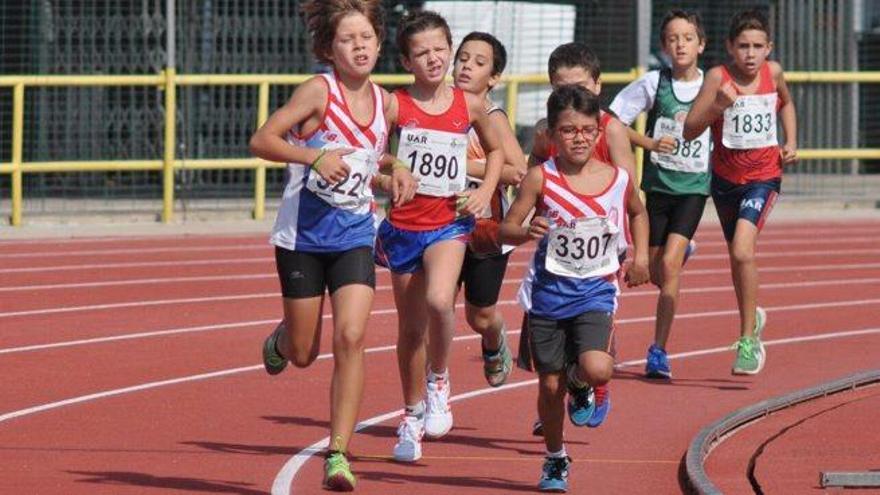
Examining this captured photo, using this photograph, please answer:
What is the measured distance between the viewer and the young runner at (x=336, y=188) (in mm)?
9047

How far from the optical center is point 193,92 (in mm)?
24562

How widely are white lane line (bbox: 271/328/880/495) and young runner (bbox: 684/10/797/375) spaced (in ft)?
3.05

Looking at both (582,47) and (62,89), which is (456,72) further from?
(62,89)

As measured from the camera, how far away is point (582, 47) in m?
10.9

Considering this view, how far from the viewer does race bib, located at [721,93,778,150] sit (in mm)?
12672

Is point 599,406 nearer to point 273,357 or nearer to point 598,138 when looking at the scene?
point 598,138

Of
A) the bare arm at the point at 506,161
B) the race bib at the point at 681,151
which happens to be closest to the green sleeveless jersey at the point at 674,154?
the race bib at the point at 681,151

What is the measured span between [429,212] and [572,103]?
1.21 meters

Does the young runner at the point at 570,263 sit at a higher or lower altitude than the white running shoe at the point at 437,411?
higher

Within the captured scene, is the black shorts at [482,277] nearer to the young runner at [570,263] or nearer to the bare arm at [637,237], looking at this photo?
the bare arm at [637,237]

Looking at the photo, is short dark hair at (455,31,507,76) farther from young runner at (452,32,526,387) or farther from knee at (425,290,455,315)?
knee at (425,290,455,315)

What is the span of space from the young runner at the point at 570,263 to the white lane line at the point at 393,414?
1069mm

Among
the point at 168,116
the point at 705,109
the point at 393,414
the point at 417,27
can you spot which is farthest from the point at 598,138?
the point at 168,116

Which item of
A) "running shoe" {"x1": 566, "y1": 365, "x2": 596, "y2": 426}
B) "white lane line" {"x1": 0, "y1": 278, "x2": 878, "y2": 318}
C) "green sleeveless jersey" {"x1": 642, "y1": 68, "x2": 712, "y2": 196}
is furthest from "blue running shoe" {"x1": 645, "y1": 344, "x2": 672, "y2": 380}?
"white lane line" {"x1": 0, "y1": 278, "x2": 878, "y2": 318}
